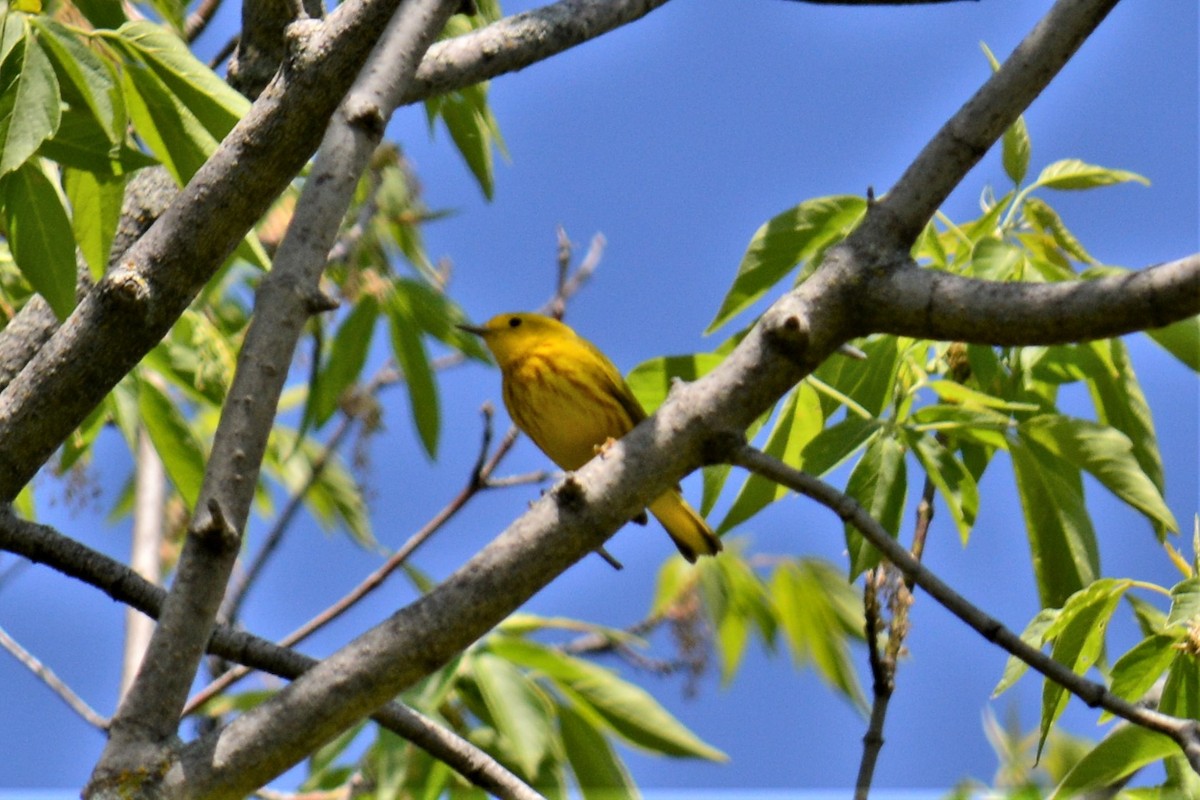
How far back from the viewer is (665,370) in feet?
8.17

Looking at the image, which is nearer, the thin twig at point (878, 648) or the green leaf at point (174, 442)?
the thin twig at point (878, 648)

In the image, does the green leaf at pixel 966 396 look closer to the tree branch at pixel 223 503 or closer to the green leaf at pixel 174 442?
the tree branch at pixel 223 503

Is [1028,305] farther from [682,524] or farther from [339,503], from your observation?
[339,503]

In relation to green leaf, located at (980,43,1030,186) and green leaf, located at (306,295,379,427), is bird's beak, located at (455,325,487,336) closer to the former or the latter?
green leaf, located at (306,295,379,427)

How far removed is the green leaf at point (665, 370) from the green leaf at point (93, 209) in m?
0.91

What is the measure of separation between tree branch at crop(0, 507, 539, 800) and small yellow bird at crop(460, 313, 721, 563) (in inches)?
73.0

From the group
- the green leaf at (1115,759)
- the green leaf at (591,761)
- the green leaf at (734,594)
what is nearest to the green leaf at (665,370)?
the green leaf at (1115,759)

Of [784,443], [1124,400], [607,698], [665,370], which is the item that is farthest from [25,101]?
[607,698]

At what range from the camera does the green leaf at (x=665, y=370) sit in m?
2.48

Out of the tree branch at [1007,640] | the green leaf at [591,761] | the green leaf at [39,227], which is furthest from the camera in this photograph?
the green leaf at [591,761]

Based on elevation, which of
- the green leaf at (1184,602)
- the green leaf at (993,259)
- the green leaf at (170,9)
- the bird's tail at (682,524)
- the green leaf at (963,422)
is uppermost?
the green leaf at (170,9)

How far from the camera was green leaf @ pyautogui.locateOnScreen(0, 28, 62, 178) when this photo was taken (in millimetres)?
1919

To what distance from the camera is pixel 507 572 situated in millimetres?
1872

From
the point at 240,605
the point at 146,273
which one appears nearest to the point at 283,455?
the point at 240,605
